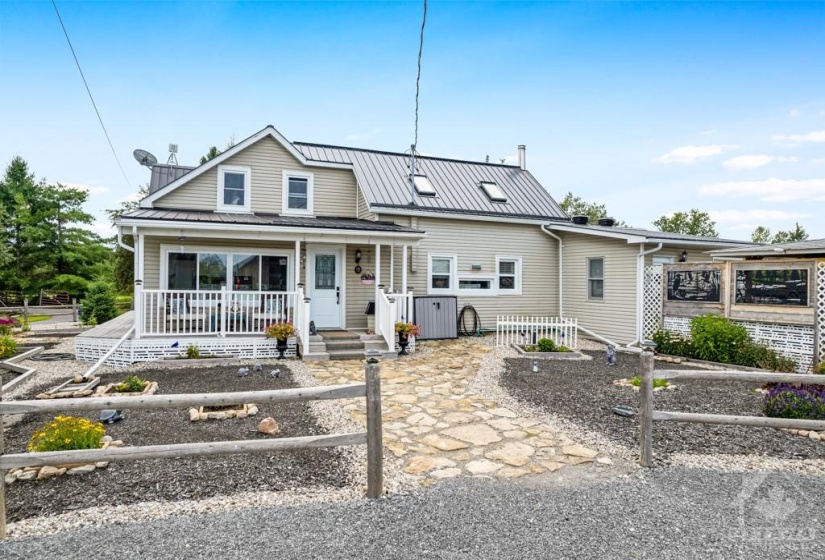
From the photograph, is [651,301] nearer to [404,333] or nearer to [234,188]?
[404,333]

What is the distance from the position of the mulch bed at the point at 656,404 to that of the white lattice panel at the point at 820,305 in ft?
7.62

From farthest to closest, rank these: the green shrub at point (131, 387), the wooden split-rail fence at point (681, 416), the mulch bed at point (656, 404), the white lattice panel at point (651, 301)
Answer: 1. the white lattice panel at point (651, 301)
2. the green shrub at point (131, 387)
3. the mulch bed at point (656, 404)
4. the wooden split-rail fence at point (681, 416)

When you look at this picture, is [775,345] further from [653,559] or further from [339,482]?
Answer: [339,482]


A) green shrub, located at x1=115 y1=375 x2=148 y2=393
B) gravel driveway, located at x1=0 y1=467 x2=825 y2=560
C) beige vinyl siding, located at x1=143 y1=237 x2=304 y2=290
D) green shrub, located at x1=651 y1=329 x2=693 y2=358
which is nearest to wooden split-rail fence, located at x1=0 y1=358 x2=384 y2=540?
gravel driveway, located at x1=0 y1=467 x2=825 y2=560

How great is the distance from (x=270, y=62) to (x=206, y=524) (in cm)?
1336

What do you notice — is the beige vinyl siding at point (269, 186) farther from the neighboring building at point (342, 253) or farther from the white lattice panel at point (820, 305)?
the white lattice panel at point (820, 305)

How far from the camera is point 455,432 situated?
493 cm

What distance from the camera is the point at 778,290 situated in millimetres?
8938

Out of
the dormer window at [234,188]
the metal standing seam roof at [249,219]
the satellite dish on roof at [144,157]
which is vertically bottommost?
the metal standing seam roof at [249,219]

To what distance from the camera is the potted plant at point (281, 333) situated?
9.36 metres

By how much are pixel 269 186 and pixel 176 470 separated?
387 inches

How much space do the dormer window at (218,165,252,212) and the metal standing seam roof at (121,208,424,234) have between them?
1.15ft

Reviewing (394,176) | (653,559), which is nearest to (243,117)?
(394,176)

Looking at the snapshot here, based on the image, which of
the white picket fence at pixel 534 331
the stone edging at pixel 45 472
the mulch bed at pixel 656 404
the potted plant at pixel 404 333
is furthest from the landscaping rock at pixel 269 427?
the white picket fence at pixel 534 331
